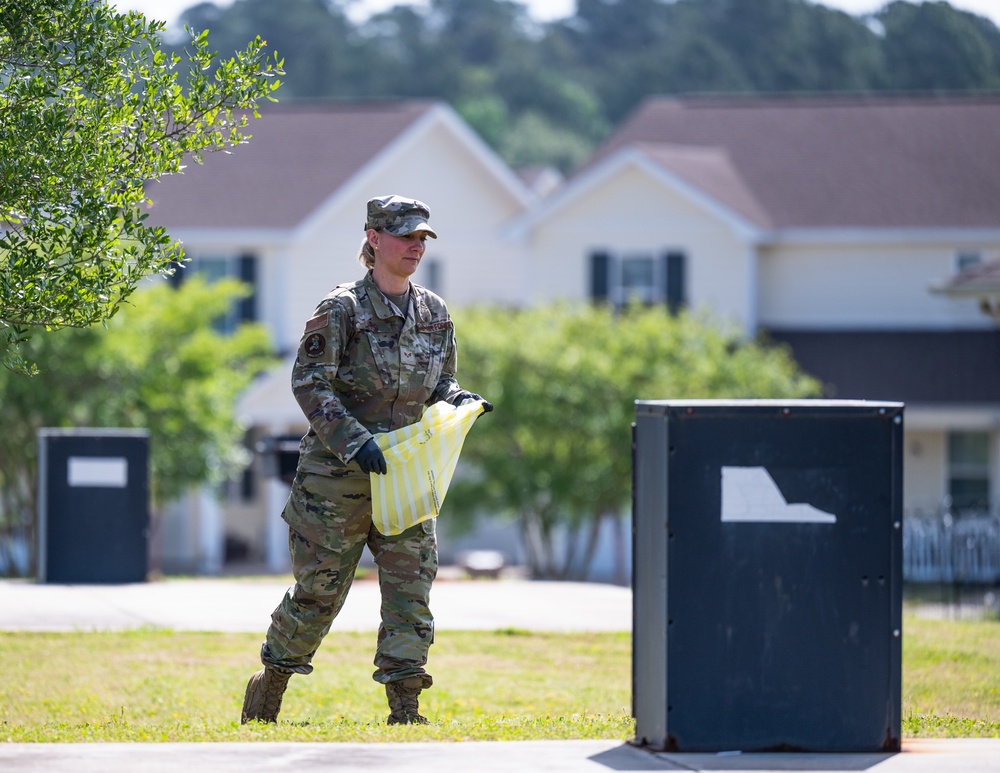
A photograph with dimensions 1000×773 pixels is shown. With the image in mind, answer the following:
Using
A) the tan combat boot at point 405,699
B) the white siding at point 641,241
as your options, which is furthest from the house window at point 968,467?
the tan combat boot at point 405,699

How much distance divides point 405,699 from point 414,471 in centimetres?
97

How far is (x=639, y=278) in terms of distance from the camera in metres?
29.7

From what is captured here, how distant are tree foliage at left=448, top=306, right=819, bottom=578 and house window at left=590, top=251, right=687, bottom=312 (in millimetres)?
4464

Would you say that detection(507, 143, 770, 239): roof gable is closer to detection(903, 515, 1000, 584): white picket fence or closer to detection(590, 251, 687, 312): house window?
detection(590, 251, 687, 312): house window

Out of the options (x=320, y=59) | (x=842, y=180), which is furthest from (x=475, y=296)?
(x=320, y=59)

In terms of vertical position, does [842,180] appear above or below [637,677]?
above

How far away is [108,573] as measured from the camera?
1238 centimetres

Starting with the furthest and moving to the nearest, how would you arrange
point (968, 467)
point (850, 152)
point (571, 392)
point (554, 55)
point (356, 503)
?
point (554, 55) → point (850, 152) → point (968, 467) → point (571, 392) → point (356, 503)

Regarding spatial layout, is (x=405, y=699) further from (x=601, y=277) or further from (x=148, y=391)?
(x=601, y=277)

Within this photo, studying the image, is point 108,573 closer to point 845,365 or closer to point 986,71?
point 845,365

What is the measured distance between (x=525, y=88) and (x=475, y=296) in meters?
49.1

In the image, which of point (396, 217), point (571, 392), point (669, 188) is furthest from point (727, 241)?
point (396, 217)

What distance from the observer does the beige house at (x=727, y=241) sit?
2866 cm

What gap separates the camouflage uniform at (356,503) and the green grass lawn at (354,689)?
1.17 feet
